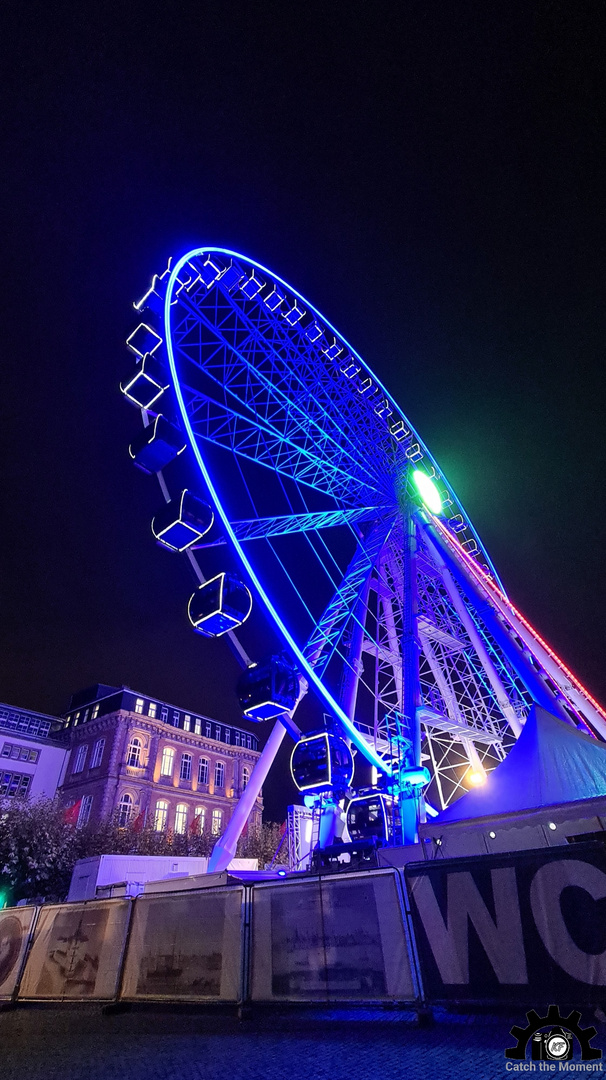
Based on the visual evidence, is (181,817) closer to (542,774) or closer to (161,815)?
(161,815)

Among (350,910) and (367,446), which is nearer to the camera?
(350,910)

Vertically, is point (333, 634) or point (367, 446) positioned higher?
point (367, 446)

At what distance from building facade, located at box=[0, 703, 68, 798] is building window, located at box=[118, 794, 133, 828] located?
7502 mm

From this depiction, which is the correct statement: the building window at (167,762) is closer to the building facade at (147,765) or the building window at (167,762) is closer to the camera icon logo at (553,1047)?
the building facade at (147,765)

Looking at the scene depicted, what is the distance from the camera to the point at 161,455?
49.2 feet

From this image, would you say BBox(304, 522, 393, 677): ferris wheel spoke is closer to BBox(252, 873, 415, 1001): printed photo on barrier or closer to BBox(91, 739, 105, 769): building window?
BBox(252, 873, 415, 1001): printed photo on barrier

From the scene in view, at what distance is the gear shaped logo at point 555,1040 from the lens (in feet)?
12.4

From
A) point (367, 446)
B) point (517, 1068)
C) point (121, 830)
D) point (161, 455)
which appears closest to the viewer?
point (517, 1068)

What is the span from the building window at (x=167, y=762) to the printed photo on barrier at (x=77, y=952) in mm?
47144

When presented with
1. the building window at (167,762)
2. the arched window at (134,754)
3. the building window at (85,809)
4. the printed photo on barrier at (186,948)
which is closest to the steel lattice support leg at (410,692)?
the printed photo on barrier at (186,948)

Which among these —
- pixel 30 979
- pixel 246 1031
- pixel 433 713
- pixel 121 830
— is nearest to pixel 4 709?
pixel 121 830

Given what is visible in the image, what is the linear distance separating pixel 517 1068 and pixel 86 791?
52760 millimetres

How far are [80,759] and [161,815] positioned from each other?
367 inches

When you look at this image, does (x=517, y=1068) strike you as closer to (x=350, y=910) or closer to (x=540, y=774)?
(x=350, y=910)
